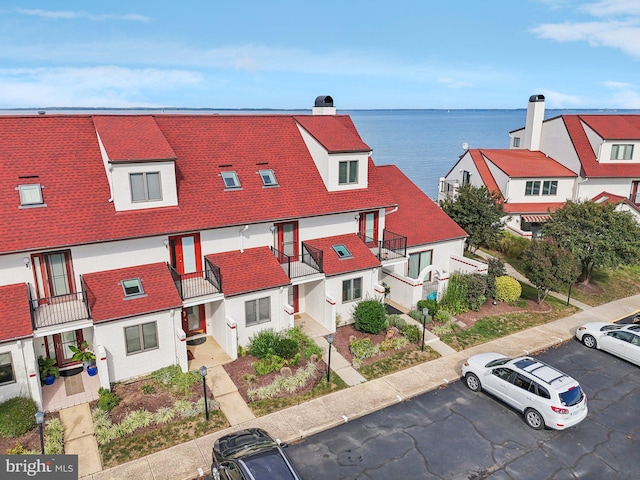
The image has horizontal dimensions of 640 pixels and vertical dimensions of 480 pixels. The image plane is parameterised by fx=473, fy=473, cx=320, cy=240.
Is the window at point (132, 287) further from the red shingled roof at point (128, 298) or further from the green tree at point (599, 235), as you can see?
the green tree at point (599, 235)

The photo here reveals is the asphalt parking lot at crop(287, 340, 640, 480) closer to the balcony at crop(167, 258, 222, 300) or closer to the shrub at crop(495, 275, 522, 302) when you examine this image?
the balcony at crop(167, 258, 222, 300)

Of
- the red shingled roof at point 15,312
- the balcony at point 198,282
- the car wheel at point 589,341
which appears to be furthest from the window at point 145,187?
the car wheel at point 589,341

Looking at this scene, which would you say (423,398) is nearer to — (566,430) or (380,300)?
(566,430)

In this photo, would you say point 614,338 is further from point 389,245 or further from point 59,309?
point 59,309

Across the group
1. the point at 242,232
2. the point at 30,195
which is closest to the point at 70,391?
the point at 30,195

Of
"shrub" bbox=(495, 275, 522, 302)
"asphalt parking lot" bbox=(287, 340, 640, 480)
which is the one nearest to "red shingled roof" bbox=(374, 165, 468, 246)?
"shrub" bbox=(495, 275, 522, 302)

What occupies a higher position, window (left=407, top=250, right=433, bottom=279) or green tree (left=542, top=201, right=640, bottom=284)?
green tree (left=542, top=201, right=640, bottom=284)
